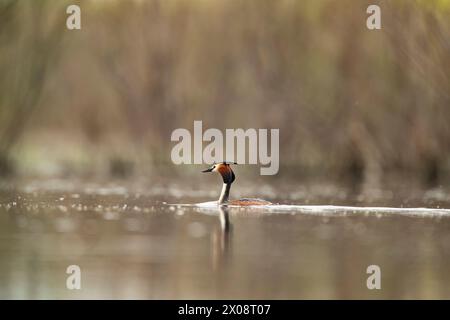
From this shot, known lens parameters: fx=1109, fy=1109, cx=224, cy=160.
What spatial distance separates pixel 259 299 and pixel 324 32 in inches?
739

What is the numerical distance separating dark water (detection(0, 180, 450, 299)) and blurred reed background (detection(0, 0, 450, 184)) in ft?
19.0

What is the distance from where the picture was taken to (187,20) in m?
29.7

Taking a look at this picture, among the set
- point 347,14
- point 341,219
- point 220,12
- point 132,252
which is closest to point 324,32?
point 347,14

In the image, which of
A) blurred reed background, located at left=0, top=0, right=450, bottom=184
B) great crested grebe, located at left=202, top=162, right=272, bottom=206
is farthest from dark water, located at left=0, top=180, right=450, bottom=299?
blurred reed background, located at left=0, top=0, right=450, bottom=184

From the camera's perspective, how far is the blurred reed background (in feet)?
87.7

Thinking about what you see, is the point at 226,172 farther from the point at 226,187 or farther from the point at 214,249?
the point at 214,249

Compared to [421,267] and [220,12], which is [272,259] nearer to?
[421,267]

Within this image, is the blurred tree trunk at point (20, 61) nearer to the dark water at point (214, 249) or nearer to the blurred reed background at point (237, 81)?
the blurred reed background at point (237, 81)

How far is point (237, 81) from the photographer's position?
29.4 meters

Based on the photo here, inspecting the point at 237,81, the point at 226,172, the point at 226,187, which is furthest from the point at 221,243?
the point at 237,81

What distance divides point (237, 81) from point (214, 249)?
15843mm

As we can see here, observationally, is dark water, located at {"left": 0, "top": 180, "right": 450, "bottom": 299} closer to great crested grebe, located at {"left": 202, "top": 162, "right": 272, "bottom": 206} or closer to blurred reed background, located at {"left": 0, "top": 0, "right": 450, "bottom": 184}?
great crested grebe, located at {"left": 202, "top": 162, "right": 272, "bottom": 206}

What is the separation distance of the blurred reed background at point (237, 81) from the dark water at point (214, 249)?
5800mm

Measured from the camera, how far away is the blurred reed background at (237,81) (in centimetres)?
2672
